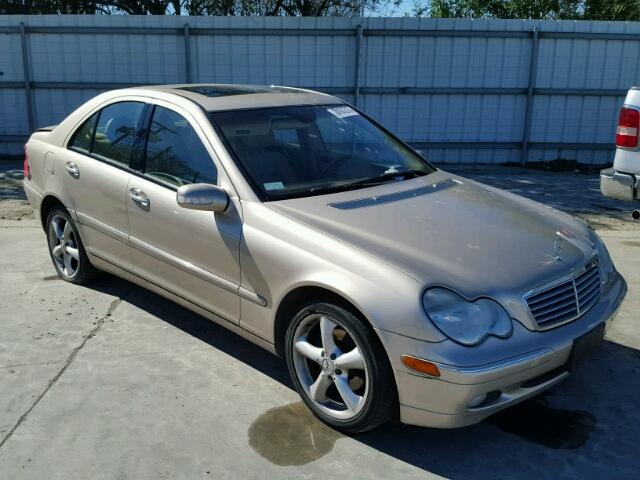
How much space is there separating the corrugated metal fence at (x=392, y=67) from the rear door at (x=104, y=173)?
6825 mm

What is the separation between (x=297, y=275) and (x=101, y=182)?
1.96m

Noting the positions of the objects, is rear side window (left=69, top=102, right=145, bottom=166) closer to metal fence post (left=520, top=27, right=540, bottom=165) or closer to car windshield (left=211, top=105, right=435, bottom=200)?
car windshield (left=211, top=105, right=435, bottom=200)

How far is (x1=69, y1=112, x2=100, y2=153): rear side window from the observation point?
4.78 meters

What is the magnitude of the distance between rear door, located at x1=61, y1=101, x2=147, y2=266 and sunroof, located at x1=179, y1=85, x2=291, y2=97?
40cm

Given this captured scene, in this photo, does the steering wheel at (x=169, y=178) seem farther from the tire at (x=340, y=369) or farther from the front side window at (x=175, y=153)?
the tire at (x=340, y=369)

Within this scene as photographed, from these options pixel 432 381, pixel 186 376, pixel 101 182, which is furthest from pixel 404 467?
pixel 101 182

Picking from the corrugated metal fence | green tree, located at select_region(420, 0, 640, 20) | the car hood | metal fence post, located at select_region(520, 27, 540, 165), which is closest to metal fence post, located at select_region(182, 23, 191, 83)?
the corrugated metal fence

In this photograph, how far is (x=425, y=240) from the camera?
3.19 metres

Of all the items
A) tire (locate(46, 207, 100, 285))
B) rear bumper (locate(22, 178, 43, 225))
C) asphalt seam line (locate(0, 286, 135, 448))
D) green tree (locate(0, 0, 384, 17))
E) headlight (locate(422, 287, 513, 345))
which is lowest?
asphalt seam line (locate(0, 286, 135, 448))

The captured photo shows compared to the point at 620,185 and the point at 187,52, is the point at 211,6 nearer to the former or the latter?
the point at 187,52

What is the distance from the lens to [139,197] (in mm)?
4094

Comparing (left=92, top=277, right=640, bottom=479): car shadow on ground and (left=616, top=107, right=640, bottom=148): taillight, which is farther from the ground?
(left=616, top=107, right=640, bottom=148): taillight

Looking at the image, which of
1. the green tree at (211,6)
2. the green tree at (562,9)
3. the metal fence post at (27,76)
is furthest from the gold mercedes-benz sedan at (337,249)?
the green tree at (562,9)

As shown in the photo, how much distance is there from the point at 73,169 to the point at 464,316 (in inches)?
126
